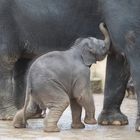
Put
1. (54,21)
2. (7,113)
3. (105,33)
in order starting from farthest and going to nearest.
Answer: (7,113) → (54,21) → (105,33)

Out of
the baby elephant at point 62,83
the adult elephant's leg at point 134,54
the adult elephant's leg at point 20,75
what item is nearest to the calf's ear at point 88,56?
the baby elephant at point 62,83

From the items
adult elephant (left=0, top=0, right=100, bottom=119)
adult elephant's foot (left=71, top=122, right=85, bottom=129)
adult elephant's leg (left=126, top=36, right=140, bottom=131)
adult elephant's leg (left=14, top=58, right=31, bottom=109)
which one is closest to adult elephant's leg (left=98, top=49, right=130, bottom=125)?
adult elephant (left=0, top=0, right=100, bottom=119)

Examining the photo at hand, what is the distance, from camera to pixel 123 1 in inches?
154

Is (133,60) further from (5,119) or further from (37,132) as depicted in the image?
(5,119)

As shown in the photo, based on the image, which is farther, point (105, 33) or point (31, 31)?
point (31, 31)

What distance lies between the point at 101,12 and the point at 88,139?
0.91m

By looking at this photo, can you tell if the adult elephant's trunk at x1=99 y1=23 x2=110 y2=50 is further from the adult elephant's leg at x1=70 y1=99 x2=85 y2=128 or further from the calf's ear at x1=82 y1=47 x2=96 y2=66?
the adult elephant's leg at x1=70 y1=99 x2=85 y2=128

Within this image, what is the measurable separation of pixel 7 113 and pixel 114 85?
2.71ft

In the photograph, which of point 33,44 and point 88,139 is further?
point 33,44

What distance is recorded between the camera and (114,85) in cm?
458

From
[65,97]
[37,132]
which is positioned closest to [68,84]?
[65,97]

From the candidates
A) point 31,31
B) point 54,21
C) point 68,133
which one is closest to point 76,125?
point 68,133

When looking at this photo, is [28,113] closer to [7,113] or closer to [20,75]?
[7,113]

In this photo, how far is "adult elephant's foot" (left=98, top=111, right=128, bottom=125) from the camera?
4.43 m
